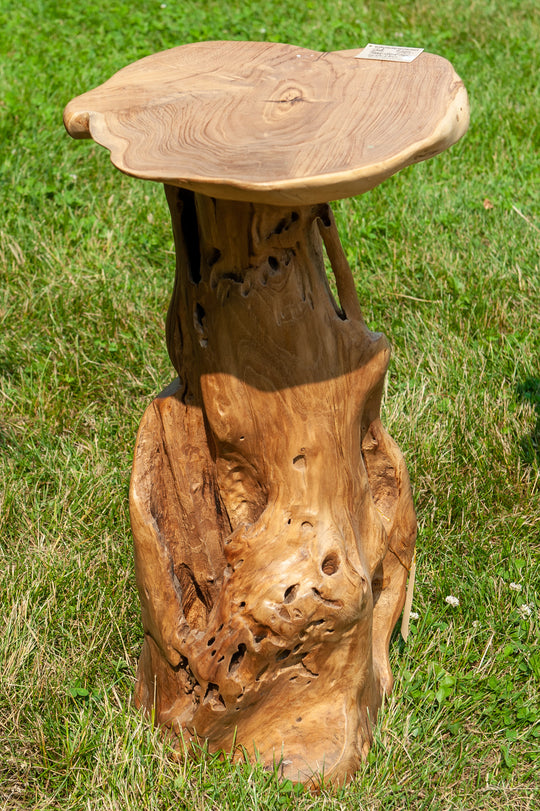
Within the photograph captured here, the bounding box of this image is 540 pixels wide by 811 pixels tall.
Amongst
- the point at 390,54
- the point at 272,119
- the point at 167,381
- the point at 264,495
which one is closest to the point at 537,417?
the point at 167,381

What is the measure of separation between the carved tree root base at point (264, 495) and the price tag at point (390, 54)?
411 mm

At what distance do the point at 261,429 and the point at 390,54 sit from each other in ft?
3.16

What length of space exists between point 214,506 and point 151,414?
0.96 ft

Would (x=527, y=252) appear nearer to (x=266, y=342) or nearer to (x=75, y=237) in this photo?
(x=75, y=237)

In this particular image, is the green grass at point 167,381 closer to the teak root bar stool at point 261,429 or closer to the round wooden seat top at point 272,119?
the teak root bar stool at point 261,429

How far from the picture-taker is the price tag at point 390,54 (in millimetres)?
2123

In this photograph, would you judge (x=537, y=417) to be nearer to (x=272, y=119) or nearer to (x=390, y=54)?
(x=390, y=54)

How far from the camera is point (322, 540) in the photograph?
2107 mm

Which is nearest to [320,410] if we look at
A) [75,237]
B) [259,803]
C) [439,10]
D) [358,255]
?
[259,803]

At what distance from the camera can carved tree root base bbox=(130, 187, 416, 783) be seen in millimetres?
2037

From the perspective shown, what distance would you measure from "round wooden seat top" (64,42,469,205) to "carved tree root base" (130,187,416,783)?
0.65 ft

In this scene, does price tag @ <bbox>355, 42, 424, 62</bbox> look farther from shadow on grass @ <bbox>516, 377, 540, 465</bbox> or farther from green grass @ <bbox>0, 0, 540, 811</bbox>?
shadow on grass @ <bbox>516, 377, 540, 465</bbox>

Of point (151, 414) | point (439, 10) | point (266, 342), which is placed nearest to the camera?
point (266, 342)

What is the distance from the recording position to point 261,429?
2.10 m
